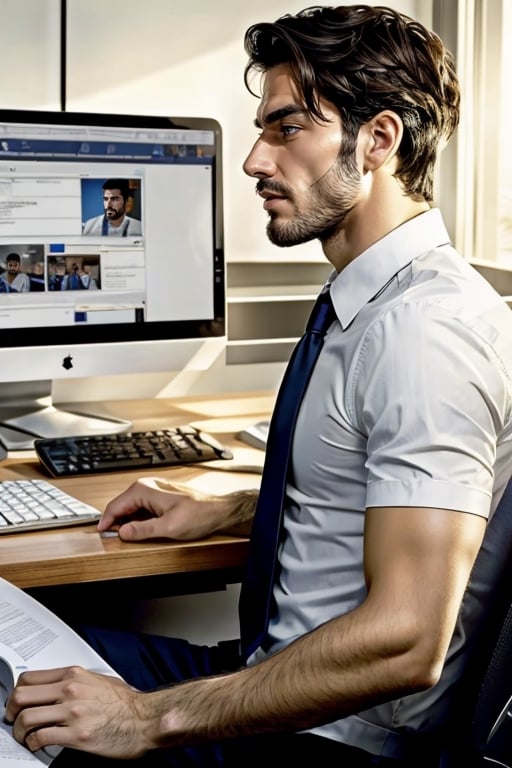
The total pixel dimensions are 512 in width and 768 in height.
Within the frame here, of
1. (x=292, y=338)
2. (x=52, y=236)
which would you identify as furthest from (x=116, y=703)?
(x=292, y=338)

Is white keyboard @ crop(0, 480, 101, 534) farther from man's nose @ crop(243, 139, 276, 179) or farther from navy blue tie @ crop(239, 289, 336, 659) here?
man's nose @ crop(243, 139, 276, 179)

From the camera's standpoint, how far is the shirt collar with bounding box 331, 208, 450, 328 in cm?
124

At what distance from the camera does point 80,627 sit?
146 centimetres

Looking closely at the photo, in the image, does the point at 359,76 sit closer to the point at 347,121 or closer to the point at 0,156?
the point at 347,121

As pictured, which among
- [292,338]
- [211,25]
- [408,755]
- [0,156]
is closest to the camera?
[408,755]

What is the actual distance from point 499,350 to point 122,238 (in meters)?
0.97

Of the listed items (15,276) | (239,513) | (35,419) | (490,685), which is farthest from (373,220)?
(35,419)

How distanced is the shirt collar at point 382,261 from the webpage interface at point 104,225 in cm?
71

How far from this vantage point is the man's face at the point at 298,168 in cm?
127

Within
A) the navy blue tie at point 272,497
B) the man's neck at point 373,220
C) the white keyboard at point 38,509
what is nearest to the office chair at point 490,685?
the navy blue tie at point 272,497

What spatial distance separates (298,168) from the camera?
1297mm

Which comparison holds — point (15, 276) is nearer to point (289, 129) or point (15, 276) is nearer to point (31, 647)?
point (289, 129)

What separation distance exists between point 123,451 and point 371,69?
29.7 inches

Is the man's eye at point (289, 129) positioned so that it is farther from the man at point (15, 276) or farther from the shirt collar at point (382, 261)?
the man at point (15, 276)
